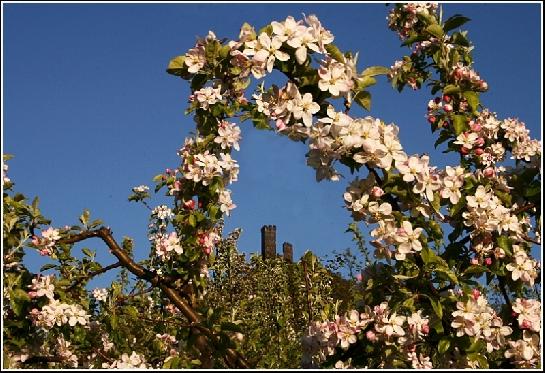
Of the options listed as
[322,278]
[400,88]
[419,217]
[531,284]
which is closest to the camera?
[419,217]

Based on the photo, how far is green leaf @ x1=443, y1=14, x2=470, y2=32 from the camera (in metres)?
4.37

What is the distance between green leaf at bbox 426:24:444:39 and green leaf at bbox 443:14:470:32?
0.16 feet

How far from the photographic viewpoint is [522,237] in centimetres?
380

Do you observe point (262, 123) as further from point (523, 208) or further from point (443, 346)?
point (523, 208)

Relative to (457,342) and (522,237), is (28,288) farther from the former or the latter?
(522,237)

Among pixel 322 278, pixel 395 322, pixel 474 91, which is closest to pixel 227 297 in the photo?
pixel 322 278

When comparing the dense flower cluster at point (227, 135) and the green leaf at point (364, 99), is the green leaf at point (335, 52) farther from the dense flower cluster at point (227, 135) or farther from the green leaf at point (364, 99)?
the dense flower cluster at point (227, 135)

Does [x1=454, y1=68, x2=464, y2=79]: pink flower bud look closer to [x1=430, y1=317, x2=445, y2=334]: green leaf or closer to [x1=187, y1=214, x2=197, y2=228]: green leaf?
[x1=430, y1=317, x2=445, y2=334]: green leaf

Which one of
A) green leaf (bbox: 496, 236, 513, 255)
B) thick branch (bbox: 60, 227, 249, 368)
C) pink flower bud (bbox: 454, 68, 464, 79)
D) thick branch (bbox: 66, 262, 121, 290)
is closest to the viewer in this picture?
thick branch (bbox: 60, 227, 249, 368)

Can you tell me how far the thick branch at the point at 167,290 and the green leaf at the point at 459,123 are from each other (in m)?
1.90

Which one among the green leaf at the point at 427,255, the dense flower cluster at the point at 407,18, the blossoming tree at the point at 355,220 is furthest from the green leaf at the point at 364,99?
the dense flower cluster at the point at 407,18

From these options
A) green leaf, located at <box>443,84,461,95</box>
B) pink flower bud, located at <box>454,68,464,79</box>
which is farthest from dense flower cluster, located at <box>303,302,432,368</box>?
pink flower bud, located at <box>454,68,464,79</box>

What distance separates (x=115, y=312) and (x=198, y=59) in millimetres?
1910

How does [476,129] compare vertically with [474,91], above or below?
below
